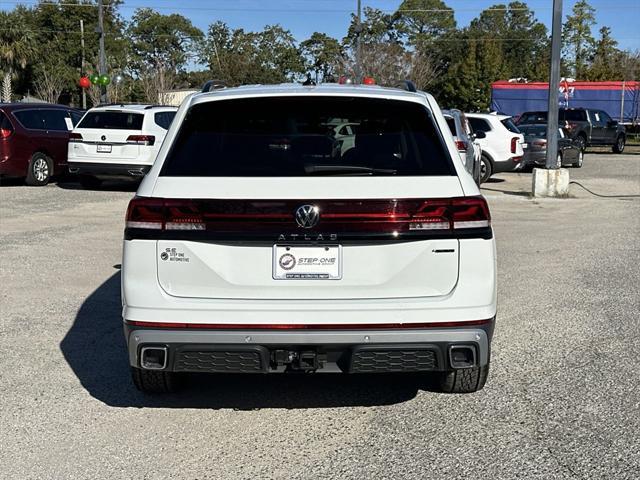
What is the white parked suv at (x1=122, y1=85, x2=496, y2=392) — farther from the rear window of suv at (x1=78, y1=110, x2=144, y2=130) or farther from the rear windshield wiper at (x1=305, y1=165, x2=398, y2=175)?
the rear window of suv at (x1=78, y1=110, x2=144, y2=130)

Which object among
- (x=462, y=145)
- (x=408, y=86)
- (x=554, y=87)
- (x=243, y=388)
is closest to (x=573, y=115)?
(x=554, y=87)

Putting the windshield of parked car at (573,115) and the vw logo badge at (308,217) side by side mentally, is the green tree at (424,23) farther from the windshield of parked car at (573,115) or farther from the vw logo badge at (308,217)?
the vw logo badge at (308,217)

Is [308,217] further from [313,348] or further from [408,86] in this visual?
Result: [408,86]

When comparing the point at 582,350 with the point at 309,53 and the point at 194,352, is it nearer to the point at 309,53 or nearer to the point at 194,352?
A: the point at 194,352

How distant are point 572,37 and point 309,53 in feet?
87.6

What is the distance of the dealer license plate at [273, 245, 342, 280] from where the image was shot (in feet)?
13.1

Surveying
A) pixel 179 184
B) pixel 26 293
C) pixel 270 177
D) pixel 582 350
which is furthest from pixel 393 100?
pixel 26 293

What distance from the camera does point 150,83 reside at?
57.7 meters

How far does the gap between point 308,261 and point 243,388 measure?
4.87 ft

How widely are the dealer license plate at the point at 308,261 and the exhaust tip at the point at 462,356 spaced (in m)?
0.67

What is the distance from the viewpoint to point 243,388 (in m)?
5.17

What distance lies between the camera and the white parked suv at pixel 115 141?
15969 millimetres

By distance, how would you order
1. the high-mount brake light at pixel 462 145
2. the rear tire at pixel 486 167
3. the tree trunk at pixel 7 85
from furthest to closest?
the tree trunk at pixel 7 85, the rear tire at pixel 486 167, the high-mount brake light at pixel 462 145

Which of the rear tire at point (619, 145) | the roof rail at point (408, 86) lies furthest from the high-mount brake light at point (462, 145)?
the rear tire at point (619, 145)
